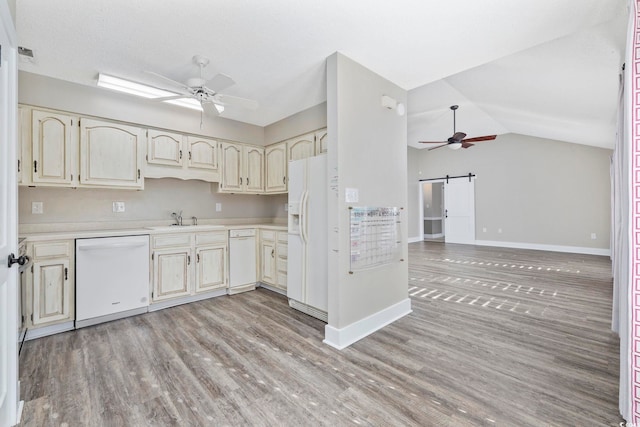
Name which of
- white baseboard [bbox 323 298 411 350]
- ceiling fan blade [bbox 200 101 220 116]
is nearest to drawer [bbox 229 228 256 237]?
ceiling fan blade [bbox 200 101 220 116]

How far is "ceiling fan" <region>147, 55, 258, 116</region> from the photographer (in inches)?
96.4

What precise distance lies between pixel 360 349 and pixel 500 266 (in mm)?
4512

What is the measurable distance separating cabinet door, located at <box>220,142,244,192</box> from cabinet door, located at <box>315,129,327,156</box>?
134cm

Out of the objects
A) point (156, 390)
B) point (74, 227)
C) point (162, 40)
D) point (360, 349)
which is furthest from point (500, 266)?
point (74, 227)

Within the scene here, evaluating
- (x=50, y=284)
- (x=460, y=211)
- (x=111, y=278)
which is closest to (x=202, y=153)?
(x=111, y=278)

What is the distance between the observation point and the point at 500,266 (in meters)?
5.62

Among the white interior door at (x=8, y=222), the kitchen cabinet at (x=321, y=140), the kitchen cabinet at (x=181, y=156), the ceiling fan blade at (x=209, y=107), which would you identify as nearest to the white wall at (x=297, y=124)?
the kitchen cabinet at (x=321, y=140)

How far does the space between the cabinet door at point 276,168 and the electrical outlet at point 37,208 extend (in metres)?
Answer: 2.63

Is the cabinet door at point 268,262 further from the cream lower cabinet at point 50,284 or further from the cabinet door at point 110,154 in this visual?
the cream lower cabinet at point 50,284

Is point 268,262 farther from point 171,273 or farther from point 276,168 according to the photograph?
point 276,168

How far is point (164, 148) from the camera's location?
3.62m

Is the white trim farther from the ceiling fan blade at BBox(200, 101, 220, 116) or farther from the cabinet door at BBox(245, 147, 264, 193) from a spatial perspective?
the ceiling fan blade at BBox(200, 101, 220, 116)

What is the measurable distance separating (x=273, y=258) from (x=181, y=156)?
1.84 m

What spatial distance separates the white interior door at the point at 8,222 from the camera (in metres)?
1.46
